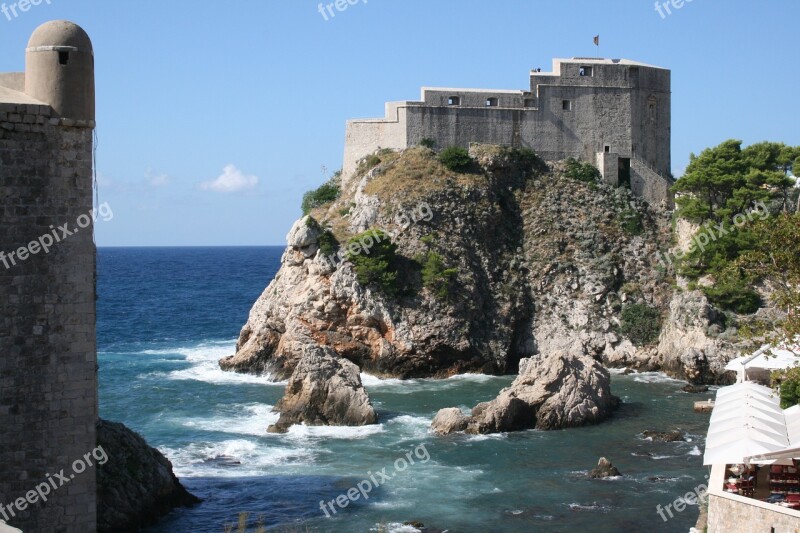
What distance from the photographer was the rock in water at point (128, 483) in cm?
2150

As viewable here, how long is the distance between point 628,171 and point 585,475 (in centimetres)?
2919

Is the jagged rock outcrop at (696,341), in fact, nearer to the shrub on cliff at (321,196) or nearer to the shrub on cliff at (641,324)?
the shrub on cliff at (641,324)

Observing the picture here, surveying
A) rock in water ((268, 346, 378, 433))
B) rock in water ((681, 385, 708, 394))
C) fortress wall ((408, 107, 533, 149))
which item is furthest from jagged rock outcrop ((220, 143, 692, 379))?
rock in water ((268, 346, 378, 433))

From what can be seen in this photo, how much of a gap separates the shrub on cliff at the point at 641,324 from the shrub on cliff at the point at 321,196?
59.3ft

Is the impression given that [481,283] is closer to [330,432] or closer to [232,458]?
[330,432]

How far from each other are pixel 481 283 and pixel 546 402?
13.3m

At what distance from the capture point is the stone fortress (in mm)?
52812

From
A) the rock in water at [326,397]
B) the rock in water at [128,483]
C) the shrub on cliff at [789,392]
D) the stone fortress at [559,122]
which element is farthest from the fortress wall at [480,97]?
the rock in water at [128,483]

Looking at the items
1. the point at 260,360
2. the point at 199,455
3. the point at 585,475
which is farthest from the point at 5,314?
the point at 260,360

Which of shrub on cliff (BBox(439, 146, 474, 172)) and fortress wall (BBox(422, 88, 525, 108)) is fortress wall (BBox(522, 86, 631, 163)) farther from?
shrub on cliff (BBox(439, 146, 474, 172))

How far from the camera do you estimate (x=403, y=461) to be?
29797 mm

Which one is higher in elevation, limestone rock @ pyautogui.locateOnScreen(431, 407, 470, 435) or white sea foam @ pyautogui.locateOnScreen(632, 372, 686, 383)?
white sea foam @ pyautogui.locateOnScreen(632, 372, 686, 383)

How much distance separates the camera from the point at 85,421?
15.7 meters

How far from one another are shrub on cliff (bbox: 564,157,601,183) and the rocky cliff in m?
0.44
